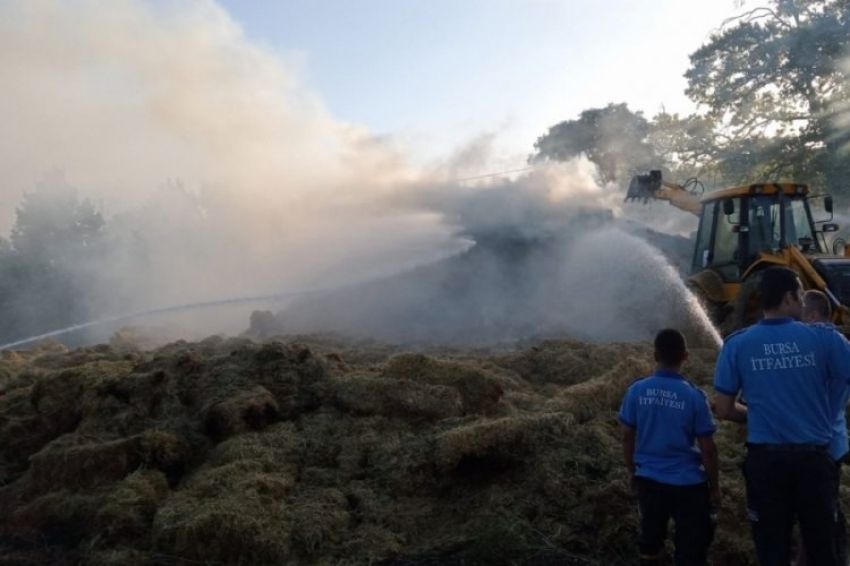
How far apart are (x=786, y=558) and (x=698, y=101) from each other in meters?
26.8

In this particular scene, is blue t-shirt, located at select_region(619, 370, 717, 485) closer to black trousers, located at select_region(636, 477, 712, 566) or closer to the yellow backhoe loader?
black trousers, located at select_region(636, 477, 712, 566)

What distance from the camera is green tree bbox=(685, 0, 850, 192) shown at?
2488 cm

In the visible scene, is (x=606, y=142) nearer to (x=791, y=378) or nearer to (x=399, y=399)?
(x=399, y=399)

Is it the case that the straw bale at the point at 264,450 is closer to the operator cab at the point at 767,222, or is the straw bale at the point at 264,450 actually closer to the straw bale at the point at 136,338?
the operator cab at the point at 767,222

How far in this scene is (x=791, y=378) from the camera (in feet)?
14.1

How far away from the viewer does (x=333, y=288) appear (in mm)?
25172

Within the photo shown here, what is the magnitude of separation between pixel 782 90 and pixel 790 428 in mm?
25556

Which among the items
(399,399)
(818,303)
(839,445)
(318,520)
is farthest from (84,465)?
(818,303)

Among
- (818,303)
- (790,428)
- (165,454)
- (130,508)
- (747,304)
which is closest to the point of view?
(790,428)

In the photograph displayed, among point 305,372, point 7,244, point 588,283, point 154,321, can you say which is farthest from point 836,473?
point 7,244

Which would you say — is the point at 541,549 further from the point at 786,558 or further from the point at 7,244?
the point at 7,244

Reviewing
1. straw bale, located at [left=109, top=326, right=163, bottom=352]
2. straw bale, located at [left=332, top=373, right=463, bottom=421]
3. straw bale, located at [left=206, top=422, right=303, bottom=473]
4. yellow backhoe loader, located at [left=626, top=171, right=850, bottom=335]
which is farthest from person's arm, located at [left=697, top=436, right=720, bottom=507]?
straw bale, located at [left=109, top=326, right=163, bottom=352]

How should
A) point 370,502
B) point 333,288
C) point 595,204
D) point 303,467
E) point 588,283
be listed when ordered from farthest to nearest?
point 333,288
point 595,204
point 588,283
point 303,467
point 370,502

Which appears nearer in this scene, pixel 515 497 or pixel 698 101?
pixel 515 497
